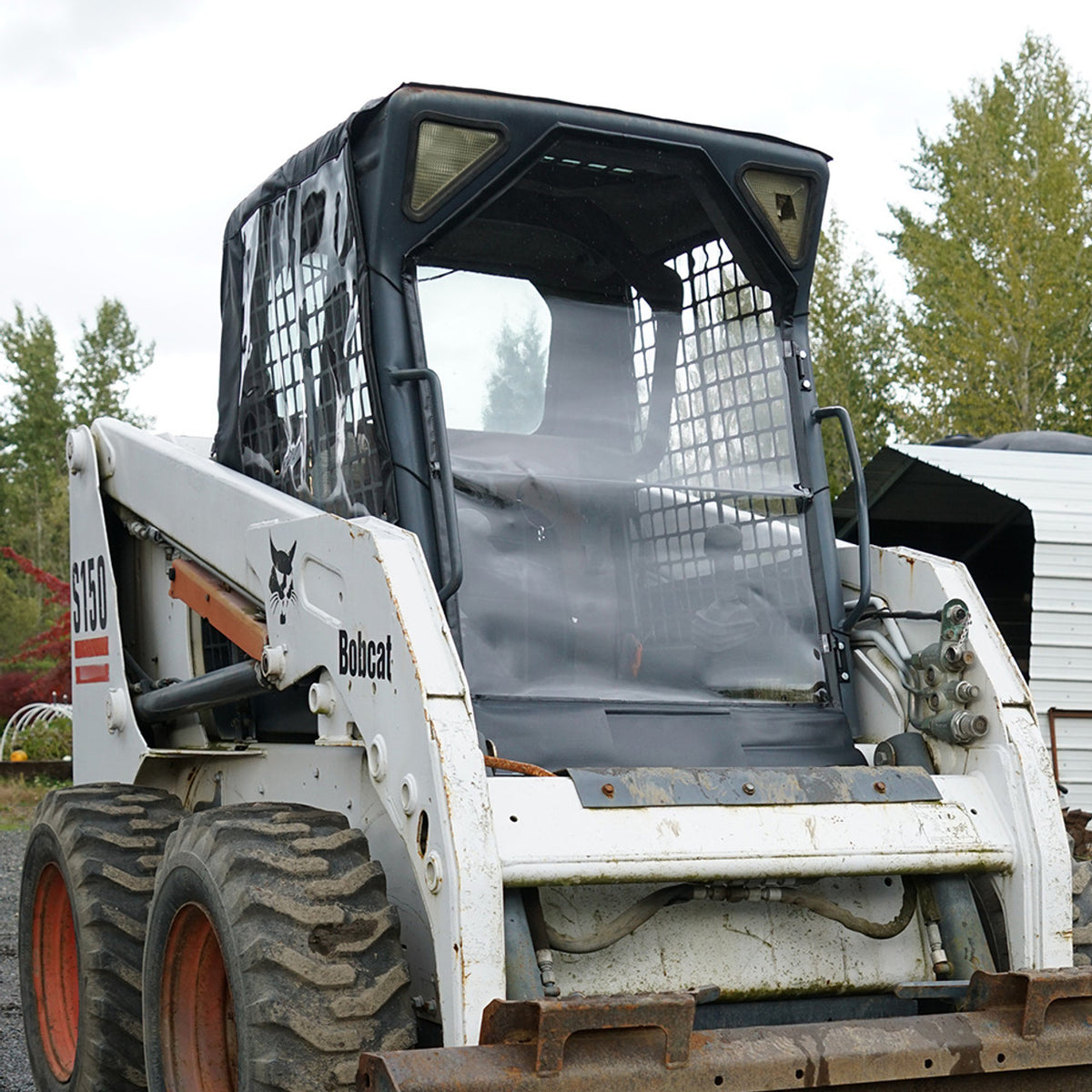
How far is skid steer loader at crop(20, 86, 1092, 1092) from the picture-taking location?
11.9 ft

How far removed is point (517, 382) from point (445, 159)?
71 centimetres

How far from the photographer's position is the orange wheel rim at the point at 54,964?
5703mm

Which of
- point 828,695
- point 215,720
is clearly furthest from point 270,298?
point 828,695

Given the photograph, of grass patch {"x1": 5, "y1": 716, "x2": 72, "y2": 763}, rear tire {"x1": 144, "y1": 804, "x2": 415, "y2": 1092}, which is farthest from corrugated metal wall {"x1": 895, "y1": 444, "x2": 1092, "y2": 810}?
grass patch {"x1": 5, "y1": 716, "x2": 72, "y2": 763}

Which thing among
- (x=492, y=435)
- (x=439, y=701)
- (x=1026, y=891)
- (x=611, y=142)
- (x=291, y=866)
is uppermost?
(x=611, y=142)

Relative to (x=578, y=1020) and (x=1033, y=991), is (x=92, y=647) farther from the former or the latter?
(x=1033, y=991)

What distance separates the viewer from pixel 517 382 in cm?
492

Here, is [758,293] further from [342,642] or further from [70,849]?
[70,849]

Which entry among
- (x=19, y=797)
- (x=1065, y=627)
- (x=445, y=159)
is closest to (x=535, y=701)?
(x=445, y=159)

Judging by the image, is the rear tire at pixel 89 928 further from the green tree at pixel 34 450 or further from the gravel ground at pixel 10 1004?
the green tree at pixel 34 450

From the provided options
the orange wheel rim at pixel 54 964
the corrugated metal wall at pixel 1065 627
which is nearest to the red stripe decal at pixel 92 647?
the orange wheel rim at pixel 54 964

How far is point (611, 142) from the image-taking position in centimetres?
482

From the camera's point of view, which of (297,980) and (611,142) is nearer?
(297,980)

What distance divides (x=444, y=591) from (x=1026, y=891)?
1.68 m
